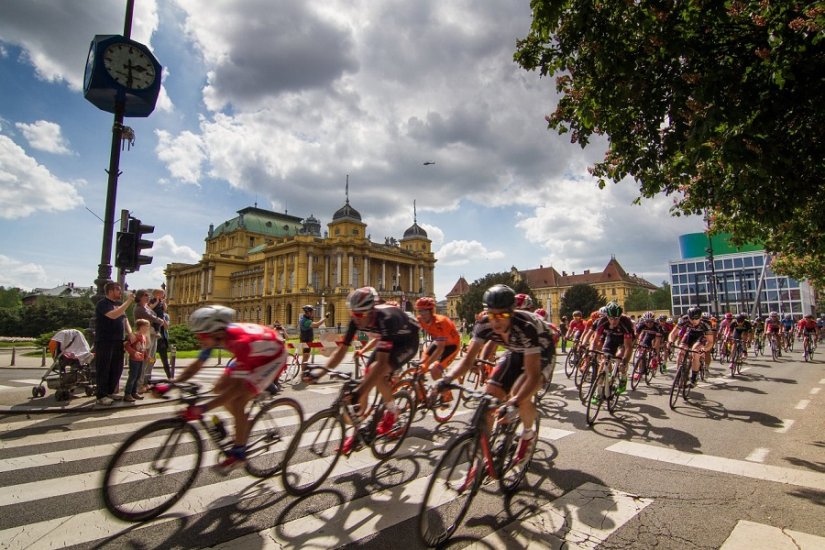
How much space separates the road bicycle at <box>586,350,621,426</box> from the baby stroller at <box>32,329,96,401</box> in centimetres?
971

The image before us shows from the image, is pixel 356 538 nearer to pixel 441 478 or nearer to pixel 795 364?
pixel 441 478

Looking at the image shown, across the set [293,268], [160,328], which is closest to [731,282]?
[293,268]

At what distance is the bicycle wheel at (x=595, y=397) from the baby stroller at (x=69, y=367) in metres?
9.66

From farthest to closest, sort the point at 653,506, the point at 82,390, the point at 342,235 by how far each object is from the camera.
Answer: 1. the point at 342,235
2. the point at 82,390
3. the point at 653,506

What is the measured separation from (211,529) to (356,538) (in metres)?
1.17

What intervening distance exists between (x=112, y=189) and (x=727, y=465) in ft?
38.2

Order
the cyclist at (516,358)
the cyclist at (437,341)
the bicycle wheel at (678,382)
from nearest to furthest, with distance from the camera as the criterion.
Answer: the cyclist at (516,358) < the cyclist at (437,341) < the bicycle wheel at (678,382)

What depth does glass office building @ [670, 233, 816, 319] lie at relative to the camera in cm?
9262

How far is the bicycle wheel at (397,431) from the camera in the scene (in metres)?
5.14

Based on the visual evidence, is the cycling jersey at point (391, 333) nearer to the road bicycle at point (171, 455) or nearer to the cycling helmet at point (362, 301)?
the cycling helmet at point (362, 301)

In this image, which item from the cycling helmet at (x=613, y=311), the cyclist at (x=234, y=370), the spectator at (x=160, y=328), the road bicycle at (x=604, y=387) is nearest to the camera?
the cyclist at (x=234, y=370)

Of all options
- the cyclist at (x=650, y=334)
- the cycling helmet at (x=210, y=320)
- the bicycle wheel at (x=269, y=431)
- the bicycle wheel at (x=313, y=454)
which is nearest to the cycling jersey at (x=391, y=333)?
the bicycle wheel at (x=313, y=454)

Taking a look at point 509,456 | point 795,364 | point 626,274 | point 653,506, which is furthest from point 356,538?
point 626,274

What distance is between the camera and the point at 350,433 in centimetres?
470
